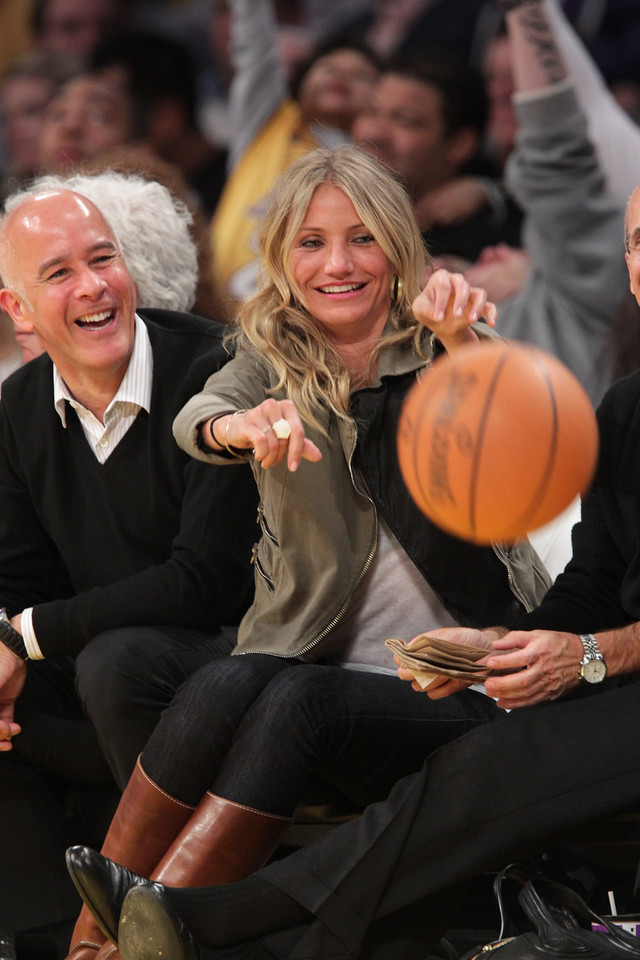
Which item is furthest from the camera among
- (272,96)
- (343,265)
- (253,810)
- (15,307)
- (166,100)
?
(166,100)

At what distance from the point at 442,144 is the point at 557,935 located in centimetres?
289

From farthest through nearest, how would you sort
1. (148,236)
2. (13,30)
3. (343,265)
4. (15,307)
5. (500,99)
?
(13,30)
(500,99)
(148,236)
(15,307)
(343,265)

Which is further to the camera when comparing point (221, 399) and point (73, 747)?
point (73, 747)

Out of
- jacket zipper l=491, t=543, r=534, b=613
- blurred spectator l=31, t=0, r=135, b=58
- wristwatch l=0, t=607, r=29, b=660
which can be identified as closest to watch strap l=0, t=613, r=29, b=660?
wristwatch l=0, t=607, r=29, b=660

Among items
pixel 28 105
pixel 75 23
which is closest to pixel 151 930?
pixel 28 105

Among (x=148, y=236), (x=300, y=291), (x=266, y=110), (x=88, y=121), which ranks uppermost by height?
(x=88, y=121)

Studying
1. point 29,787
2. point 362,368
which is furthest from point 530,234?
point 29,787

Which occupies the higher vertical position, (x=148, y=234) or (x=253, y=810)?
(x=148, y=234)

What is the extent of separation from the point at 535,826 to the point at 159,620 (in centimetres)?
79

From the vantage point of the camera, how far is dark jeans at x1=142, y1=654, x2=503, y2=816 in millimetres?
1815

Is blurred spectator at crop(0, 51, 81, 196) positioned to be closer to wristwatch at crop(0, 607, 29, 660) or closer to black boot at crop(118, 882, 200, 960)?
wristwatch at crop(0, 607, 29, 660)

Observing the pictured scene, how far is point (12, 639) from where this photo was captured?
7.20 ft

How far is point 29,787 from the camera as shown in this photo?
7.34 feet

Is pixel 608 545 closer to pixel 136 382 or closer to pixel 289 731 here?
pixel 289 731
